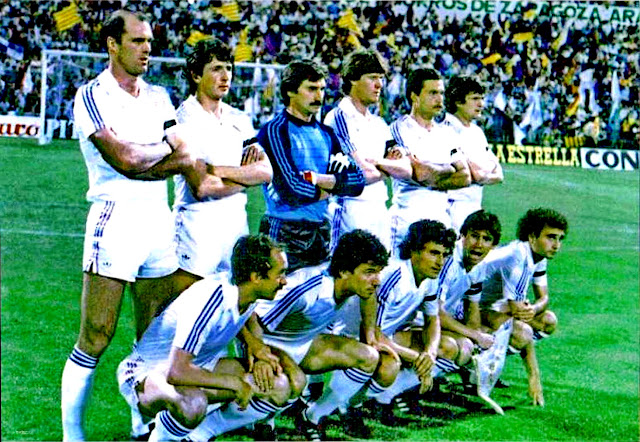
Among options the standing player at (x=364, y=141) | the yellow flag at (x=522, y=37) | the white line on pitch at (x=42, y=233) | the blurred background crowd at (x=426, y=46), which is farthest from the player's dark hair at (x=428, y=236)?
the yellow flag at (x=522, y=37)

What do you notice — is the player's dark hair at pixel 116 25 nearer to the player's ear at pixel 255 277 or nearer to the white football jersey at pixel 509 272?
the player's ear at pixel 255 277

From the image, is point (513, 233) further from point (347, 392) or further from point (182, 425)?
point (182, 425)

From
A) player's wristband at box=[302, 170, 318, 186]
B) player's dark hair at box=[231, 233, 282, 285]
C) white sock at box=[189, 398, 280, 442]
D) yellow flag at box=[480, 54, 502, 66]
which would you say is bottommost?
white sock at box=[189, 398, 280, 442]

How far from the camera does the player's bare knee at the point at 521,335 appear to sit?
5.05 meters

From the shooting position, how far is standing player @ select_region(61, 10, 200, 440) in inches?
139

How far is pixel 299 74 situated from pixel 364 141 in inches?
25.4

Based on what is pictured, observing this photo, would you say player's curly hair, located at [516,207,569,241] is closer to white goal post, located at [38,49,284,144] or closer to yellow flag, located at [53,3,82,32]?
white goal post, located at [38,49,284,144]

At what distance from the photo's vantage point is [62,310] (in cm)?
525

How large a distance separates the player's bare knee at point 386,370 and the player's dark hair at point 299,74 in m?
1.23

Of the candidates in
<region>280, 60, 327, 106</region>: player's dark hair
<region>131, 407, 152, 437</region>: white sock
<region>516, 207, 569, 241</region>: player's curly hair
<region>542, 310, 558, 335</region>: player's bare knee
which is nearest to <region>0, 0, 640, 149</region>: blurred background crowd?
<region>516, 207, 569, 241</region>: player's curly hair

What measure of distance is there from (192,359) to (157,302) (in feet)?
1.47

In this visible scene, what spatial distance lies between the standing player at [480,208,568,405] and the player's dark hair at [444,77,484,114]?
78 cm

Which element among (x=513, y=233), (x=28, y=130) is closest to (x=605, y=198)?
(x=513, y=233)

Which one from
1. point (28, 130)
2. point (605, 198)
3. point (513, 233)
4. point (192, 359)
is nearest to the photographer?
point (192, 359)
